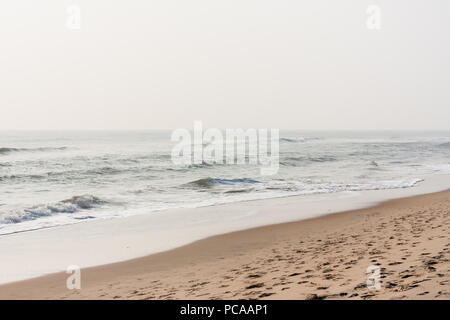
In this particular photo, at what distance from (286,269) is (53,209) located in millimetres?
10764

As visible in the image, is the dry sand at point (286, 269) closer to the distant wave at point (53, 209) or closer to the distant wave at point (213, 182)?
the distant wave at point (53, 209)

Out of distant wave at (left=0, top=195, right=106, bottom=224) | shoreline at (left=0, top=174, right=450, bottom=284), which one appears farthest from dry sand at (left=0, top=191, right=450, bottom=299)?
distant wave at (left=0, top=195, right=106, bottom=224)

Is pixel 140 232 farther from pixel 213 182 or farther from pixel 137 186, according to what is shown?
pixel 213 182

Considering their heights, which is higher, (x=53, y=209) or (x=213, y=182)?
(x=53, y=209)

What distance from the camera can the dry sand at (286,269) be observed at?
5.66 metres

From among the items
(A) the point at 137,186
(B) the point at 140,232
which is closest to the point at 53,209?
(B) the point at 140,232

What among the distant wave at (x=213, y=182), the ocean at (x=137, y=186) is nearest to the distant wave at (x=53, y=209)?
the ocean at (x=137, y=186)

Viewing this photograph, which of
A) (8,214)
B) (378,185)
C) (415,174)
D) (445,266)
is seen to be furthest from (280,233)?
(415,174)

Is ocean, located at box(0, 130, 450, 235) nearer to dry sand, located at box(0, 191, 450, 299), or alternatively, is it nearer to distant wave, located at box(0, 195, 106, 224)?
distant wave, located at box(0, 195, 106, 224)

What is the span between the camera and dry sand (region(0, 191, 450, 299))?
5.66 metres

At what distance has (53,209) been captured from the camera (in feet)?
51.0

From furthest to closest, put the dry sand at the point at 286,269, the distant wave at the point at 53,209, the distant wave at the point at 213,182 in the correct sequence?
the distant wave at the point at 213,182 < the distant wave at the point at 53,209 < the dry sand at the point at 286,269

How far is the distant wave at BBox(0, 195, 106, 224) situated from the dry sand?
21.9ft

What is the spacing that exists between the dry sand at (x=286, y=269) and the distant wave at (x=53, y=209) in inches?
263
